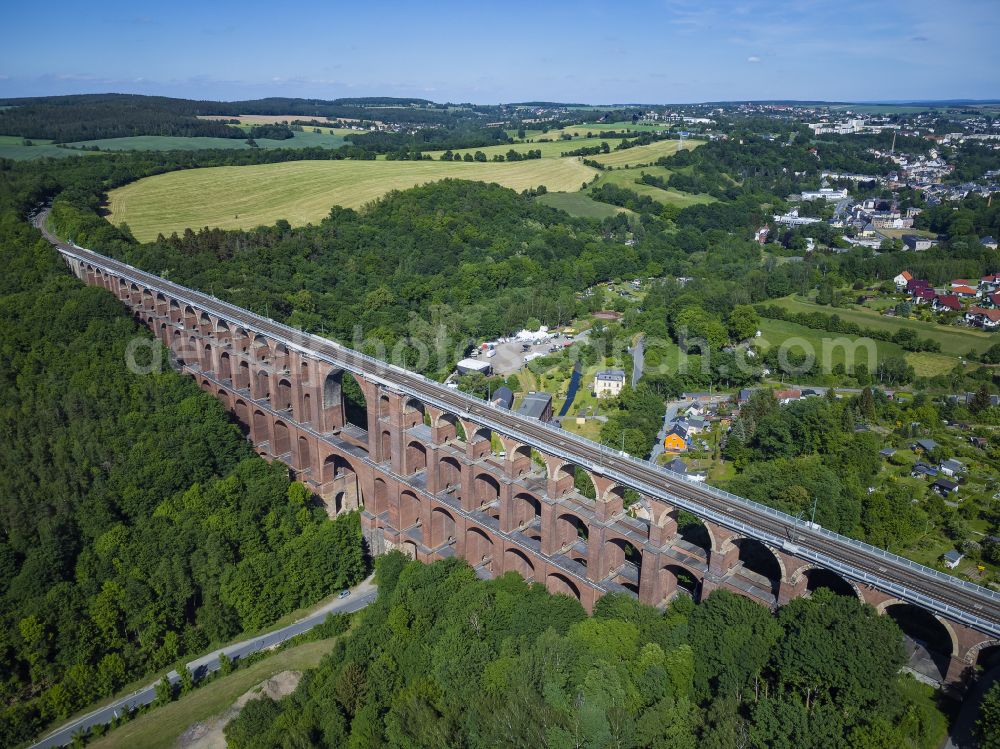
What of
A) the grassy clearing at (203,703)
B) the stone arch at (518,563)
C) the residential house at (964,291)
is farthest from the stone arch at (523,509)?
the residential house at (964,291)

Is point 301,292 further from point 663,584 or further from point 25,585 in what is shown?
point 663,584

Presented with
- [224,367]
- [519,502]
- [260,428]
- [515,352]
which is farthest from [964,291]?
[224,367]

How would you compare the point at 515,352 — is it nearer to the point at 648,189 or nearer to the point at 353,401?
the point at 353,401

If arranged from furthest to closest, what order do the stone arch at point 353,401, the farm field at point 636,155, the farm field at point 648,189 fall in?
the farm field at point 636,155 < the farm field at point 648,189 < the stone arch at point 353,401

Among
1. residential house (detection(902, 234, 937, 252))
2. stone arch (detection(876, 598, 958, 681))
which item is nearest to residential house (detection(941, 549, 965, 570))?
stone arch (detection(876, 598, 958, 681))

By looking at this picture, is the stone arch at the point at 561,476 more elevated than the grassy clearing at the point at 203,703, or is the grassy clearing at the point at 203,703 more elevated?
the stone arch at the point at 561,476

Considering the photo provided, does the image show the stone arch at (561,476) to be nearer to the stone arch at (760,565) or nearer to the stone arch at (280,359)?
the stone arch at (760,565)

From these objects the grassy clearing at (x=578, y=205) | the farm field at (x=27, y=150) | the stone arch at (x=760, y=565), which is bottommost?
the stone arch at (x=760, y=565)
